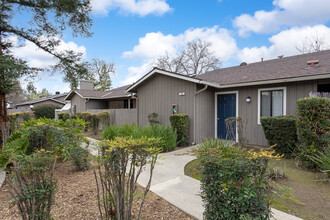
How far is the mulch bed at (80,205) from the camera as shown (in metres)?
2.59

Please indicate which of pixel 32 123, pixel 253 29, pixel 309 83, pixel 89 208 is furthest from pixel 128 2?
pixel 253 29

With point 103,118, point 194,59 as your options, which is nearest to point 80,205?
point 103,118

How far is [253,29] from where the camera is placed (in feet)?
51.5

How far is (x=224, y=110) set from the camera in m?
8.56

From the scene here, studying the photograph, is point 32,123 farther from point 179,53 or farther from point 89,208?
point 179,53

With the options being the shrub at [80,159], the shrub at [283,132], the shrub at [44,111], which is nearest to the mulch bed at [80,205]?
the shrub at [80,159]

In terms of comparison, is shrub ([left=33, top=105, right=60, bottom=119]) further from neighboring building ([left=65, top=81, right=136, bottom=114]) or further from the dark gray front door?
the dark gray front door

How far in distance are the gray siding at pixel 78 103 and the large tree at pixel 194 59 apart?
14.0 metres

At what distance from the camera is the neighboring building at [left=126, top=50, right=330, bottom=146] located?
673 centimetres

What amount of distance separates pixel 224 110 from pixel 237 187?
7.11 meters

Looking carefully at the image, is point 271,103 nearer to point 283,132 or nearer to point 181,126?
point 283,132

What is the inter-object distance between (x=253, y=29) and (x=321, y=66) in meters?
10.5

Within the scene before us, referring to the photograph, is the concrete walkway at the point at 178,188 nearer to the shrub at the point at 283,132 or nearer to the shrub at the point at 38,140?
the shrub at the point at 38,140

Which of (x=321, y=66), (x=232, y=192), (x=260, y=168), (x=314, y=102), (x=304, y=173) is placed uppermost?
(x=321, y=66)
